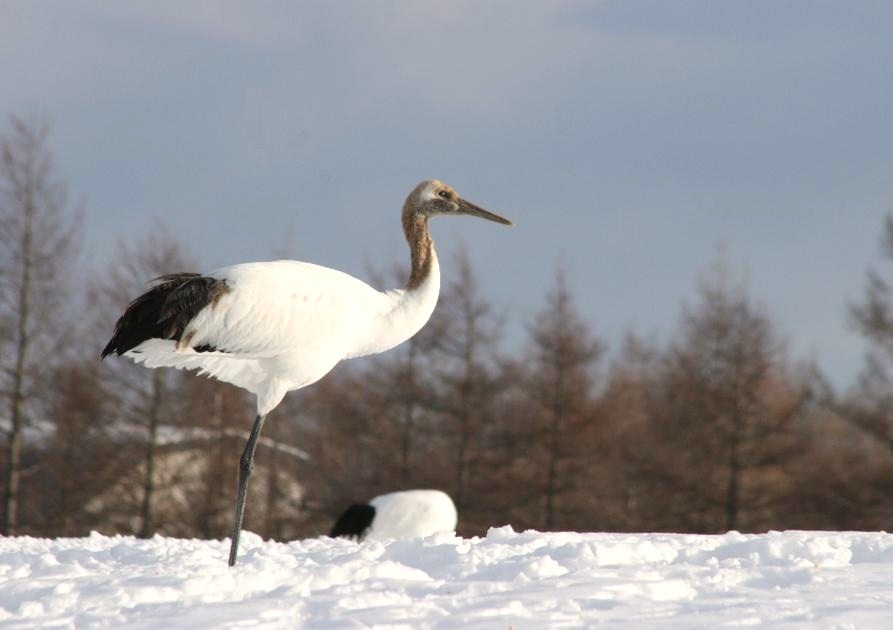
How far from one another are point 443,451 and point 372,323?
69.2ft

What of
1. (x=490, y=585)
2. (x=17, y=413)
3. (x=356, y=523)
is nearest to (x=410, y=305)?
(x=490, y=585)

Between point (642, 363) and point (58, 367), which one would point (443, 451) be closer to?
point (58, 367)

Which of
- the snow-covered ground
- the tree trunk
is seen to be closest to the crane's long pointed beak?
the snow-covered ground

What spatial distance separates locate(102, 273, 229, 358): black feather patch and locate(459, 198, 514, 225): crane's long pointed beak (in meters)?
2.60

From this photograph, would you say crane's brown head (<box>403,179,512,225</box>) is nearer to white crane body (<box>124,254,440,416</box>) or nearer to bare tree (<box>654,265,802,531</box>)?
white crane body (<box>124,254,440,416</box>)

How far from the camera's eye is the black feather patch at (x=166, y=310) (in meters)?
9.24

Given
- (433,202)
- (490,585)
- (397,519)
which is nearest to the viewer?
(490,585)

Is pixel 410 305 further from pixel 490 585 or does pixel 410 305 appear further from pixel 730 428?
pixel 730 428

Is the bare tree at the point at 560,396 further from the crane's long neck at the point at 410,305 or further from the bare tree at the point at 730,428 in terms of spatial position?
the crane's long neck at the point at 410,305

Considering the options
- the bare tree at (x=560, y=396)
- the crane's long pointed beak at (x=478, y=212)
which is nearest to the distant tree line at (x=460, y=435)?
the bare tree at (x=560, y=396)

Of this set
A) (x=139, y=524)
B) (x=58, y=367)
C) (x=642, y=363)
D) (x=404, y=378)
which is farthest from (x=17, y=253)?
(x=642, y=363)

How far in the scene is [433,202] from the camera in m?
10.8

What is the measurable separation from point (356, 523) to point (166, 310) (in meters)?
9.51

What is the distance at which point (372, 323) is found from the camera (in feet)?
32.1
